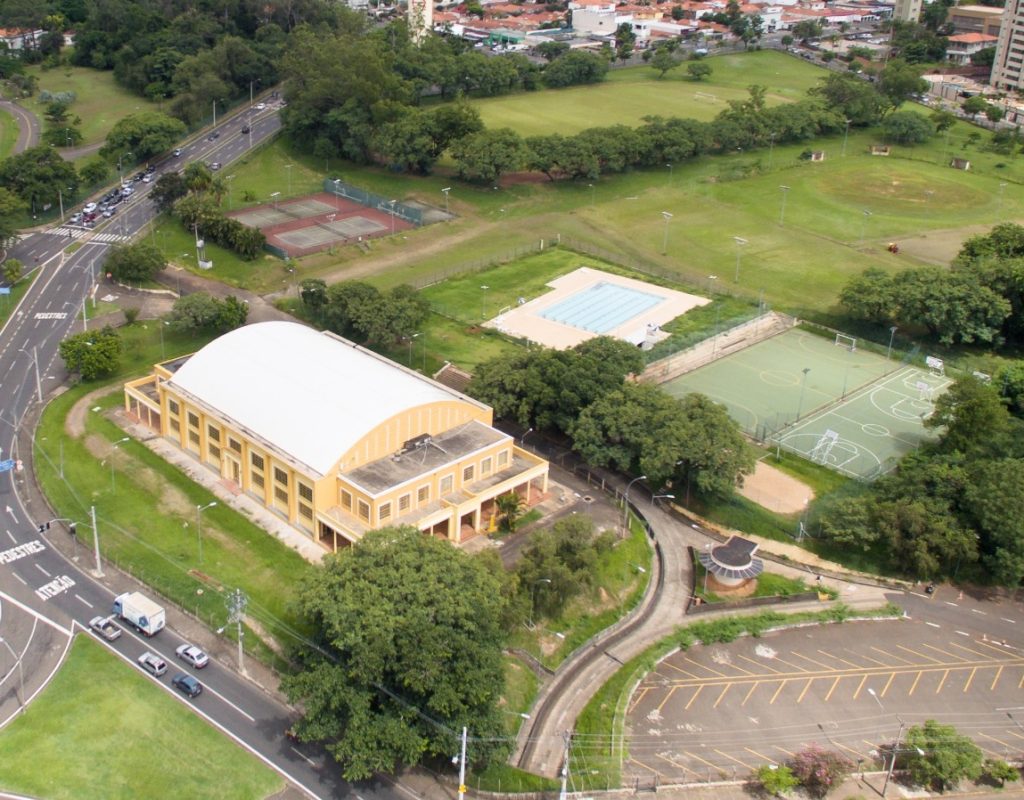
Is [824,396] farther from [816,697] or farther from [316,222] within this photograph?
[316,222]

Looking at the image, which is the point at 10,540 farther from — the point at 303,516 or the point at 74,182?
the point at 74,182

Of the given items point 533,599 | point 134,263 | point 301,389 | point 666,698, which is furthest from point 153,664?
point 134,263

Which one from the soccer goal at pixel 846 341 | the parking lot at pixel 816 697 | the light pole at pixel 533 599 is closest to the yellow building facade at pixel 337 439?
the light pole at pixel 533 599

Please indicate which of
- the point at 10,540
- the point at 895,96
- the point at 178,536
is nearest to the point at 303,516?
the point at 178,536

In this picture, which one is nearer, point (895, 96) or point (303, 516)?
point (303, 516)

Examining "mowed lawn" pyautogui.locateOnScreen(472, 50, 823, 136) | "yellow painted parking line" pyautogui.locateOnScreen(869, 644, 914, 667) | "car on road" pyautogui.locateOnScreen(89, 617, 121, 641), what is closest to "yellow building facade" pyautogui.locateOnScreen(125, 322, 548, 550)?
"car on road" pyautogui.locateOnScreen(89, 617, 121, 641)
